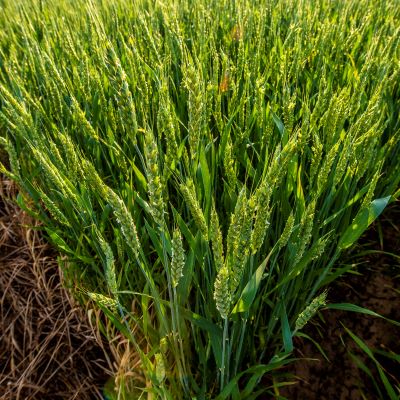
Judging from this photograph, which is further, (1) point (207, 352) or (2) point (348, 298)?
(2) point (348, 298)

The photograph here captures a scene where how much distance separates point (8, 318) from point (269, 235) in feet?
2.60

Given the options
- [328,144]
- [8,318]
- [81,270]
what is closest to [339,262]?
[328,144]

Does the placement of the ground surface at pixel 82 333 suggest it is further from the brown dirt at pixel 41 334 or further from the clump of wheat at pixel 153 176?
the clump of wheat at pixel 153 176

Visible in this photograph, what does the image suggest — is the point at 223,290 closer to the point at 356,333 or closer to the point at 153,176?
the point at 153,176

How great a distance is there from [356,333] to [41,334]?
819 millimetres

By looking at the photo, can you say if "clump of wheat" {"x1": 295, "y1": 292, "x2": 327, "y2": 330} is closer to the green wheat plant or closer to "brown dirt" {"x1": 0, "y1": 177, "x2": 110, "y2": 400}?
the green wheat plant

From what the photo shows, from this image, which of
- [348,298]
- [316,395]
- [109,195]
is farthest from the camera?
[348,298]

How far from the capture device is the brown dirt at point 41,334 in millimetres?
1057

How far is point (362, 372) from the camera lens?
94 cm

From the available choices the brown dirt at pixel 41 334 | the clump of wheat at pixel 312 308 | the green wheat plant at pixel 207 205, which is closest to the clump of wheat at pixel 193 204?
the green wheat plant at pixel 207 205

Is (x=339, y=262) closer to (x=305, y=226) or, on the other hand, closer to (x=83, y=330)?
(x=305, y=226)

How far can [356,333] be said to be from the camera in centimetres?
101

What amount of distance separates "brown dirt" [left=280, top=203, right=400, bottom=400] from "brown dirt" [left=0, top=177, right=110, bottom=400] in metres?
0.49

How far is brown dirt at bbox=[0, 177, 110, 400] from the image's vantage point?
1.06m
